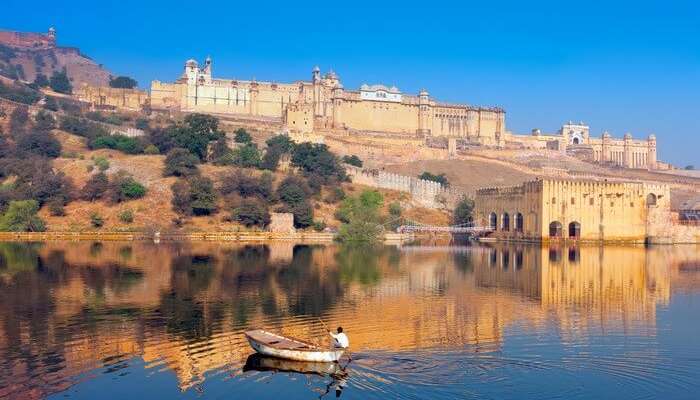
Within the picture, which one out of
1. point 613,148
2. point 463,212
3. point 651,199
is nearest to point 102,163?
point 463,212

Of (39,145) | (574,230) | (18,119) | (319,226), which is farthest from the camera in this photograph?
(18,119)

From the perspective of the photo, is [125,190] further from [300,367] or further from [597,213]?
[300,367]

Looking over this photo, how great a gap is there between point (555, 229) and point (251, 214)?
17376mm

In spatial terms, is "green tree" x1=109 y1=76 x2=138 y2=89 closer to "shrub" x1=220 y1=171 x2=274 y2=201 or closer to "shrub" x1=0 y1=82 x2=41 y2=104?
→ "shrub" x1=0 y1=82 x2=41 y2=104

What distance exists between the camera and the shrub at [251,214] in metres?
47.7

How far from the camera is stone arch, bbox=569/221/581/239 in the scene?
46062 millimetres

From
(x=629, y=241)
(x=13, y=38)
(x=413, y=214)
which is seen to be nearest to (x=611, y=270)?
(x=629, y=241)

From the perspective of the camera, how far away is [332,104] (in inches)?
3285

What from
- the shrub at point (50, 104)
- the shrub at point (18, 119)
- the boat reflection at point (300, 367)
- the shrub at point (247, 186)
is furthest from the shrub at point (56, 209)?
the boat reflection at point (300, 367)

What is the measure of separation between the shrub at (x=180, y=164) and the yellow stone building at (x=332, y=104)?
27589 mm

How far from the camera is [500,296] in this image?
70.6 ft

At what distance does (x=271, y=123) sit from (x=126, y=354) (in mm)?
67185

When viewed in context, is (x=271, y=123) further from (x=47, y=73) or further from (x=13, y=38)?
(x=13, y=38)

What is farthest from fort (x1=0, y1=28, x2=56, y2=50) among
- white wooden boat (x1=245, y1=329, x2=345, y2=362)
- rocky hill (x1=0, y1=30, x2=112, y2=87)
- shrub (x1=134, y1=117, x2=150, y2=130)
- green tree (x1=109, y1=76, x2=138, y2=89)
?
white wooden boat (x1=245, y1=329, x2=345, y2=362)
